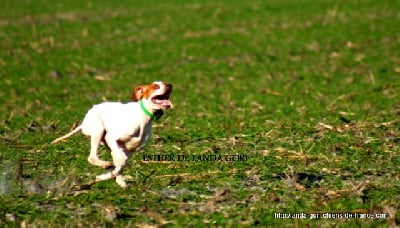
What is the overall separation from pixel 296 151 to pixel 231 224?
3.63m

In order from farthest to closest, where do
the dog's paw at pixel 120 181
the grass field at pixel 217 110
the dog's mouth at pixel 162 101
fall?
the dog's paw at pixel 120 181
the dog's mouth at pixel 162 101
the grass field at pixel 217 110

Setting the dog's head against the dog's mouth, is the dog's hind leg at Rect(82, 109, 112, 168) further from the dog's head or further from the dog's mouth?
the dog's mouth

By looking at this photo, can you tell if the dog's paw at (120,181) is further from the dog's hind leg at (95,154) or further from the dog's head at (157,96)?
the dog's head at (157,96)

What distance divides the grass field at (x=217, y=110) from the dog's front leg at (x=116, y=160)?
0.15 m

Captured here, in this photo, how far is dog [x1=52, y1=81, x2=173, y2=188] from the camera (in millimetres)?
9594

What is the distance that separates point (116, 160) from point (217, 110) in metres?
6.61

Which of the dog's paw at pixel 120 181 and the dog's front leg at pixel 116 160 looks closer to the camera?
the dog's front leg at pixel 116 160

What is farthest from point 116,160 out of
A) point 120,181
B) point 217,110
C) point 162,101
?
point 217,110

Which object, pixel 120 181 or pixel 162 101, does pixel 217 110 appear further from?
pixel 162 101

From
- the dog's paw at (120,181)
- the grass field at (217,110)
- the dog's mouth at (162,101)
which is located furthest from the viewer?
the dog's paw at (120,181)

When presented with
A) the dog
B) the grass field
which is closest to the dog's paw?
the dog

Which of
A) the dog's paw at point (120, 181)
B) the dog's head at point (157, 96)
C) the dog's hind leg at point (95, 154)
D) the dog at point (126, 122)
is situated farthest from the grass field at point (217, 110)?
the dog's head at point (157, 96)

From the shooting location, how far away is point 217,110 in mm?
16031

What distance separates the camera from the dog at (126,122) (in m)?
9.59
